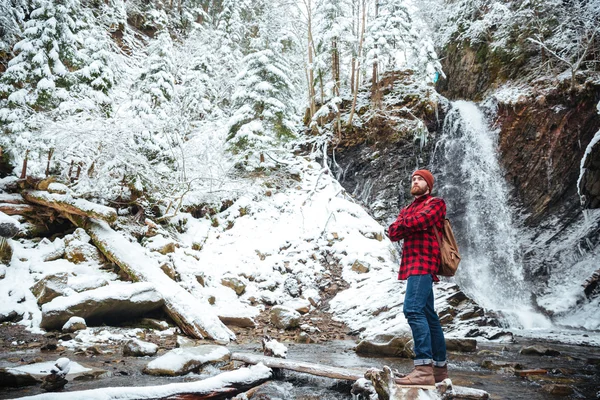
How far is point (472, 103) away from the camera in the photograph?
51.8 ft

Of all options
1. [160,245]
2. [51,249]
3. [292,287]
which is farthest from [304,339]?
[51,249]

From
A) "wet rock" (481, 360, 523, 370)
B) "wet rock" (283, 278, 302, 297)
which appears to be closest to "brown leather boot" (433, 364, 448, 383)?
"wet rock" (481, 360, 523, 370)

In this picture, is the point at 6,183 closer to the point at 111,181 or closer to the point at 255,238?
the point at 111,181

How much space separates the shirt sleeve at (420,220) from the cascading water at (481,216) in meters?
7.83

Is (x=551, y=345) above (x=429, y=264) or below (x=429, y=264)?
below

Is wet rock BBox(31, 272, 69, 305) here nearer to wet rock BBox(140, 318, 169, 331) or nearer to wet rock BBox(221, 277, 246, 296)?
wet rock BBox(140, 318, 169, 331)

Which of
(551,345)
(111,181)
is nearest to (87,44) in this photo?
(111,181)

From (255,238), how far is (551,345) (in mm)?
8275

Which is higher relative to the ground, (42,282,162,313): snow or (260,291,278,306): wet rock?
(42,282,162,313): snow

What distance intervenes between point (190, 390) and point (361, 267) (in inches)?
304

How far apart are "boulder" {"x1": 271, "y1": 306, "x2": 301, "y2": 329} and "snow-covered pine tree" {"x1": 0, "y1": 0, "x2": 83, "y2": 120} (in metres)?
8.57

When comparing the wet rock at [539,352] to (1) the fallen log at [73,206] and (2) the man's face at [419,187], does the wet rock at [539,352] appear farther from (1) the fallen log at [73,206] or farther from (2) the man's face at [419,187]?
(1) the fallen log at [73,206]

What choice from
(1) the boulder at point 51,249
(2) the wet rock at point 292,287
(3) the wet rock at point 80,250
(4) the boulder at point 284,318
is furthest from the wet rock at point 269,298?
(1) the boulder at point 51,249

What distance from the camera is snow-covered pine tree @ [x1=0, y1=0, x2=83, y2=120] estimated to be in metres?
9.32
